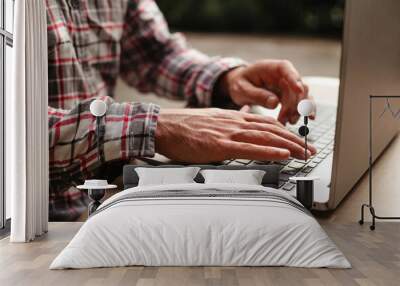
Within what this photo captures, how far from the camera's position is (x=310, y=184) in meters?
3.89

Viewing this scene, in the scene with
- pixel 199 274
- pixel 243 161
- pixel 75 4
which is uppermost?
pixel 75 4

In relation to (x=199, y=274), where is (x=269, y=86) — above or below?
above

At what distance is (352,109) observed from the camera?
13.2ft

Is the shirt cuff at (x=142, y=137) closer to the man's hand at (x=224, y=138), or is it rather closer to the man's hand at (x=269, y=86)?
the man's hand at (x=224, y=138)

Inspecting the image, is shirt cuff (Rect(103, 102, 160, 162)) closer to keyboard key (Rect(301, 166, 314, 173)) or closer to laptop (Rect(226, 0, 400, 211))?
laptop (Rect(226, 0, 400, 211))

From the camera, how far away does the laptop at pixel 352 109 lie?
3.96m

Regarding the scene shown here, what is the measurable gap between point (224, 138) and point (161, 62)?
958 mm

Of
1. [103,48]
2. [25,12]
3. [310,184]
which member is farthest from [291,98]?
[25,12]

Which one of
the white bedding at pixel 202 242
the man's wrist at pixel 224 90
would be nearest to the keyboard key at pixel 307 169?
the man's wrist at pixel 224 90

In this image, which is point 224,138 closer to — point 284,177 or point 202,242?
point 284,177

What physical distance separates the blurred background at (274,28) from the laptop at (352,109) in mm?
160

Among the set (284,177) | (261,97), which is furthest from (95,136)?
(284,177)

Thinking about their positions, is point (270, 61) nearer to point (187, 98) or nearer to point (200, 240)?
point (187, 98)

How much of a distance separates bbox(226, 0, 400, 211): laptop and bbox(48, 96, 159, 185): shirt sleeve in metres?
0.61
